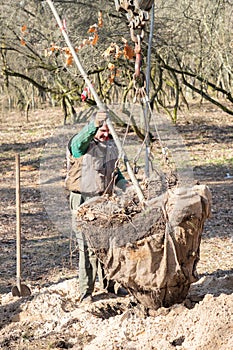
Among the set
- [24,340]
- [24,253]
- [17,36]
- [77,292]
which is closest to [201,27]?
[17,36]

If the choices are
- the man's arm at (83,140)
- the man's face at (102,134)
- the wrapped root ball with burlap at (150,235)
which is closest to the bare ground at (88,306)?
the wrapped root ball with burlap at (150,235)

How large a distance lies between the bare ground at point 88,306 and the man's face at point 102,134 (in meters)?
0.78

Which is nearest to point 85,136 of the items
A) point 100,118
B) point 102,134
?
point 102,134

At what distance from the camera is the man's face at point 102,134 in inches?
206

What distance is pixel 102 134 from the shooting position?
209 inches

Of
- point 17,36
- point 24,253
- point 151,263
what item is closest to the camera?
point 151,263

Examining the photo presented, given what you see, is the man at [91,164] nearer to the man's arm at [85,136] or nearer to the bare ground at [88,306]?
the man's arm at [85,136]

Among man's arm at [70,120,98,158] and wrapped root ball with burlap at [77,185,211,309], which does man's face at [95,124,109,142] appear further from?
wrapped root ball with burlap at [77,185,211,309]

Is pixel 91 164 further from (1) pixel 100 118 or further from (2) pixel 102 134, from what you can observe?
(1) pixel 100 118

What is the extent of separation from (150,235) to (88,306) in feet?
4.72

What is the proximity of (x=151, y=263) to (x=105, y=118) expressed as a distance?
1.17 m

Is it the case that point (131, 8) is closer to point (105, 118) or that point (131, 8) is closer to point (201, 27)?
point (105, 118)

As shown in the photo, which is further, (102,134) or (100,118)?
(102,134)

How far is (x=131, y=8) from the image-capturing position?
414cm
